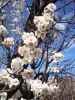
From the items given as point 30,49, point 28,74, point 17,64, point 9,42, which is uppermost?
point 9,42

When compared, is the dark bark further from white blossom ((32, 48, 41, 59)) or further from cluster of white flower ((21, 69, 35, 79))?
white blossom ((32, 48, 41, 59))

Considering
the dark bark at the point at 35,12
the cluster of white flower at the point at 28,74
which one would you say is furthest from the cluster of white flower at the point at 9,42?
the dark bark at the point at 35,12

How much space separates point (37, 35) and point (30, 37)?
0.11m

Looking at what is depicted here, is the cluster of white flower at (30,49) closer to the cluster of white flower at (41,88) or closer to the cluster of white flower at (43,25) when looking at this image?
the cluster of white flower at (43,25)

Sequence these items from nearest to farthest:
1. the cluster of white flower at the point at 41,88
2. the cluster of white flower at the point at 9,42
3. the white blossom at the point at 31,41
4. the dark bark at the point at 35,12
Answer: the white blossom at the point at 31,41, the cluster of white flower at the point at 41,88, the cluster of white flower at the point at 9,42, the dark bark at the point at 35,12

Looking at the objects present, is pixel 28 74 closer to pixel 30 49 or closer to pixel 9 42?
pixel 30 49

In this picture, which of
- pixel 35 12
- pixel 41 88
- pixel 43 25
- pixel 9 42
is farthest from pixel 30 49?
pixel 35 12

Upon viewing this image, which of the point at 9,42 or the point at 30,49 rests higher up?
the point at 9,42

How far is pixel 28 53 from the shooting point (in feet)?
8.97

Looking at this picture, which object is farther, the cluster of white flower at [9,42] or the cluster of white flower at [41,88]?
the cluster of white flower at [9,42]

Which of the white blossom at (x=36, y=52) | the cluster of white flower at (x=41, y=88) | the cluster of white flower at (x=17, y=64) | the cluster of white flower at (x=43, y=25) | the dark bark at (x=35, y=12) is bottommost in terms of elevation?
the cluster of white flower at (x=41, y=88)

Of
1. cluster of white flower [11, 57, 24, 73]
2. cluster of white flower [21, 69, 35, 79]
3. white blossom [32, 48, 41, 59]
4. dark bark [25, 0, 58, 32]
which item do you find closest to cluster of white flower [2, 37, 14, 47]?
cluster of white flower [11, 57, 24, 73]

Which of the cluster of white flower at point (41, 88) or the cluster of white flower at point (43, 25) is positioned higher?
the cluster of white flower at point (43, 25)

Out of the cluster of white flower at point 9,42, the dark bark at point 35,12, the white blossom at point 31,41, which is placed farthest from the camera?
the dark bark at point 35,12
